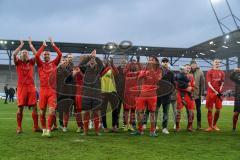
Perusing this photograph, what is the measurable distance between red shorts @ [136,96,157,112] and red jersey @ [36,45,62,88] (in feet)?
7.22

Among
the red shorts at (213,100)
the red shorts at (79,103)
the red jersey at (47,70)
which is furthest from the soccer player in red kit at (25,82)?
the red shorts at (213,100)

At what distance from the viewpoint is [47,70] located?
9953mm

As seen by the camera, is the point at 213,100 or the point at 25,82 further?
the point at 213,100

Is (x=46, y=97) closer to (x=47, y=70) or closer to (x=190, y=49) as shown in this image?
(x=47, y=70)

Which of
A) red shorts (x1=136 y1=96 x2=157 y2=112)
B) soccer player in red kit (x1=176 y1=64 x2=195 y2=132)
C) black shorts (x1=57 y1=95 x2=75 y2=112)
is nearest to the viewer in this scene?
red shorts (x1=136 y1=96 x2=157 y2=112)

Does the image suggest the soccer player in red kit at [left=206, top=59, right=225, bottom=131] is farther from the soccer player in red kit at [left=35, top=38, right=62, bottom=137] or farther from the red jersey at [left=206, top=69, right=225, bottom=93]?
the soccer player in red kit at [left=35, top=38, right=62, bottom=137]

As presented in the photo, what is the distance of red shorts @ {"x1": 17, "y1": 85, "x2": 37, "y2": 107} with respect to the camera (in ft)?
33.9

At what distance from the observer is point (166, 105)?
11.0 metres

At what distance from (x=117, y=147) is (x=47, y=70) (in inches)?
121

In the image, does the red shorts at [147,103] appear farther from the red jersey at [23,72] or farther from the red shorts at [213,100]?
the red jersey at [23,72]

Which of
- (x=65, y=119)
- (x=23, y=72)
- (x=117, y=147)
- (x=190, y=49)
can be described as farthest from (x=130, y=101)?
(x=190, y=49)

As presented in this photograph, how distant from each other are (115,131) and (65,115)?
151cm

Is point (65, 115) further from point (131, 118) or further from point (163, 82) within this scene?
point (163, 82)

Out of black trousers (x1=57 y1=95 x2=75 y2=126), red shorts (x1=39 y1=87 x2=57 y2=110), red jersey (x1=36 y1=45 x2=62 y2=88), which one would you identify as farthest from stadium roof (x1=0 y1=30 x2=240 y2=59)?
red shorts (x1=39 y1=87 x2=57 y2=110)
